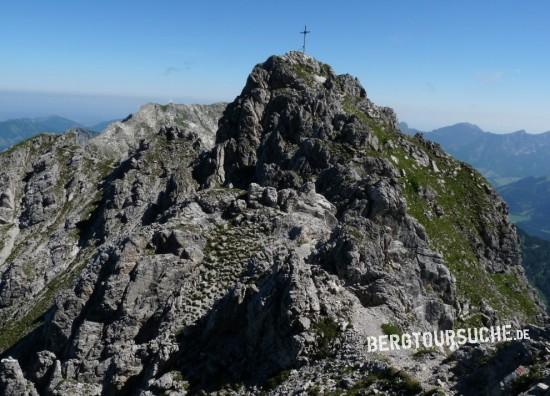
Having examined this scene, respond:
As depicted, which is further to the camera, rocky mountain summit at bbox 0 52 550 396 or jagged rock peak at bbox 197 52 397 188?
jagged rock peak at bbox 197 52 397 188

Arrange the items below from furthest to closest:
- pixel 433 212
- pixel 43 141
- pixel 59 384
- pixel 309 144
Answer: pixel 43 141 < pixel 433 212 < pixel 309 144 < pixel 59 384

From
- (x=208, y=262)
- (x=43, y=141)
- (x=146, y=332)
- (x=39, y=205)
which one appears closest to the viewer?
(x=146, y=332)

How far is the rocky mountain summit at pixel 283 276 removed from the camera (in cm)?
3222

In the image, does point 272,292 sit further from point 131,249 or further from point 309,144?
point 309,144

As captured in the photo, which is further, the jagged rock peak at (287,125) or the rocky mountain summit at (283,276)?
the jagged rock peak at (287,125)

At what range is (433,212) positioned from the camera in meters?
91.2

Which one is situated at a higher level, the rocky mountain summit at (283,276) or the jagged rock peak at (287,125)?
the jagged rock peak at (287,125)

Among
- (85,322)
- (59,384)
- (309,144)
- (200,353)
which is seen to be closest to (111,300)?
(85,322)

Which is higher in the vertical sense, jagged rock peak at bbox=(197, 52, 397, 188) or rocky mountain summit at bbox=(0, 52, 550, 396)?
jagged rock peak at bbox=(197, 52, 397, 188)

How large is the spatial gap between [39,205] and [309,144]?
80.5 metres

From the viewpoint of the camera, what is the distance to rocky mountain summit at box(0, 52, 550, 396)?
→ 32219 millimetres

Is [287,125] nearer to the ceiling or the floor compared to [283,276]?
nearer to the ceiling

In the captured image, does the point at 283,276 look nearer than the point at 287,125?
Yes

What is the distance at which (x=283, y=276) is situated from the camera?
36031mm
